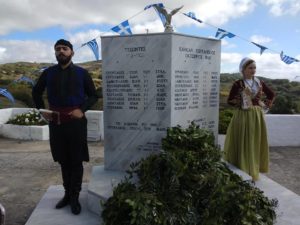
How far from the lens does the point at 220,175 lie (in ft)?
10.3

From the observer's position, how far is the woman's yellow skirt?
188 inches

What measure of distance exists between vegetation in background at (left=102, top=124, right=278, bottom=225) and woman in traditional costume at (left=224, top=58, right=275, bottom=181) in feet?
4.70

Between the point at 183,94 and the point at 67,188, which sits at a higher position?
the point at 183,94

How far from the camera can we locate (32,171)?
6.26 metres

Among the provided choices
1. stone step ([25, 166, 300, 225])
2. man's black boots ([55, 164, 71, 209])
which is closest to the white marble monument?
stone step ([25, 166, 300, 225])

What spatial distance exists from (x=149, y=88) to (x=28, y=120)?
264 inches

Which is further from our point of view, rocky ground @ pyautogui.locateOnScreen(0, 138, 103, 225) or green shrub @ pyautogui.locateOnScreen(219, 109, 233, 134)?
green shrub @ pyautogui.locateOnScreen(219, 109, 233, 134)

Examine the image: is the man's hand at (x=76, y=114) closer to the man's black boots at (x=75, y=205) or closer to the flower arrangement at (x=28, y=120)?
the man's black boots at (x=75, y=205)

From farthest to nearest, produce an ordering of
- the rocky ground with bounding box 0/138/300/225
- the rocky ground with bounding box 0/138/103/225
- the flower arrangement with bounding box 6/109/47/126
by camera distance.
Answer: the flower arrangement with bounding box 6/109/47/126 < the rocky ground with bounding box 0/138/300/225 < the rocky ground with bounding box 0/138/103/225

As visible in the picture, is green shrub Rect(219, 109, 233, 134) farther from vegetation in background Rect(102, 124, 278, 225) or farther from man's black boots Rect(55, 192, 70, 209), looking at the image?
man's black boots Rect(55, 192, 70, 209)

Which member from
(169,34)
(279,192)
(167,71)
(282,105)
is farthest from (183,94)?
(282,105)

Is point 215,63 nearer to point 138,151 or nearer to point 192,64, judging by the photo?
point 192,64

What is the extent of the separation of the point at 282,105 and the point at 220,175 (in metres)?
9.94

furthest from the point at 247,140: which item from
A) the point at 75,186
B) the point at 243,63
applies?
the point at 75,186
